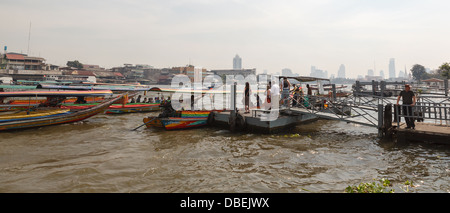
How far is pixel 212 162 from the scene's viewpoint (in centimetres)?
834

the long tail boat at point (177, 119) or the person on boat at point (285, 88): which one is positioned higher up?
the person on boat at point (285, 88)

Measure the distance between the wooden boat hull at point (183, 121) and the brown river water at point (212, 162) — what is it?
2.94ft

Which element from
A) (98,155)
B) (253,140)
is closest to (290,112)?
(253,140)

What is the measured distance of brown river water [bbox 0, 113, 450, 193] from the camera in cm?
646

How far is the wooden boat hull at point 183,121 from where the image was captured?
43.6 feet

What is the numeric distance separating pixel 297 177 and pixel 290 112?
714 centimetres

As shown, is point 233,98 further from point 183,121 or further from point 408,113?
point 408,113

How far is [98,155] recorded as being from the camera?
29.9ft

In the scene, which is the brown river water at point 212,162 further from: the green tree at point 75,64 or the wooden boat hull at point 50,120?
the green tree at point 75,64

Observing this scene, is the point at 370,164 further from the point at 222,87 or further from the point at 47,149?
the point at 47,149

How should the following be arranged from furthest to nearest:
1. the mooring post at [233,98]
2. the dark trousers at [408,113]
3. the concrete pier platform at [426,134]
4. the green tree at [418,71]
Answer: the green tree at [418,71]
the mooring post at [233,98]
the dark trousers at [408,113]
the concrete pier platform at [426,134]

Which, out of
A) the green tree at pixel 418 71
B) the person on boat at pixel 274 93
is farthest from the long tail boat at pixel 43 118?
the green tree at pixel 418 71

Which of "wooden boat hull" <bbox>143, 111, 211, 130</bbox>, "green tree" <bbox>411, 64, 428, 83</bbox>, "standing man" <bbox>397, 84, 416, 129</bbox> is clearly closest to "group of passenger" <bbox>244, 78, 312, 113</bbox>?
"wooden boat hull" <bbox>143, 111, 211, 130</bbox>

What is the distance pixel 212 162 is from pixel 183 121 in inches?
223
